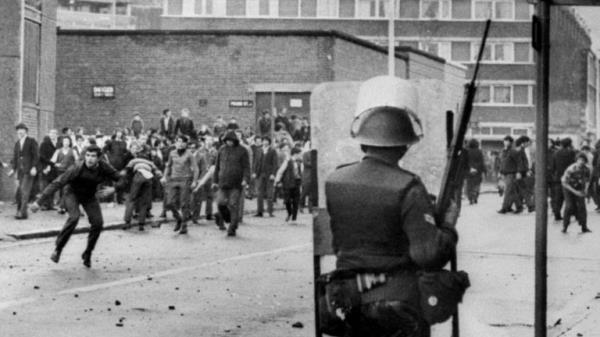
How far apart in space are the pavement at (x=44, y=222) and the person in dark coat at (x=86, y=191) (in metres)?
4.36

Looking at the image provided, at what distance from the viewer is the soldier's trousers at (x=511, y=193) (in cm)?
2928

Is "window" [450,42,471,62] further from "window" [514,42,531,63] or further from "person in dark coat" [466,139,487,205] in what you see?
"person in dark coat" [466,139,487,205]

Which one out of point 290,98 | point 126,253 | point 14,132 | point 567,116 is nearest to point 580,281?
point 567,116

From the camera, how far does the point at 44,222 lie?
22578mm

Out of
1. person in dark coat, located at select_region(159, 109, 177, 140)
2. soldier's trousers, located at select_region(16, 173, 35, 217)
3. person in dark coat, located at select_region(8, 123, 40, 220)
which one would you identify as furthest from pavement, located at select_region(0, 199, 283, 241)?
person in dark coat, located at select_region(159, 109, 177, 140)

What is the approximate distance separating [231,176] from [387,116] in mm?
16797

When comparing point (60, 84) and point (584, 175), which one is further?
point (60, 84)

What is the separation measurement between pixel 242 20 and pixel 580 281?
62.3 meters

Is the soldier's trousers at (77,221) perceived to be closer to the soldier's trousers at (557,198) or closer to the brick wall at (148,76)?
the soldier's trousers at (557,198)

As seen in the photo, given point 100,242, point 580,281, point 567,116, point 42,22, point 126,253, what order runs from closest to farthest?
point 567,116 < point 580,281 < point 126,253 < point 100,242 < point 42,22

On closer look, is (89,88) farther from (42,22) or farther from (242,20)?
(242,20)

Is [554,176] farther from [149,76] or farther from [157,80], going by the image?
[149,76]

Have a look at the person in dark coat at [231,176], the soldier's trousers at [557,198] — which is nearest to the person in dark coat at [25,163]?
the person in dark coat at [231,176]

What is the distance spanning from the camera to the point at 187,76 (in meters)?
40.9
